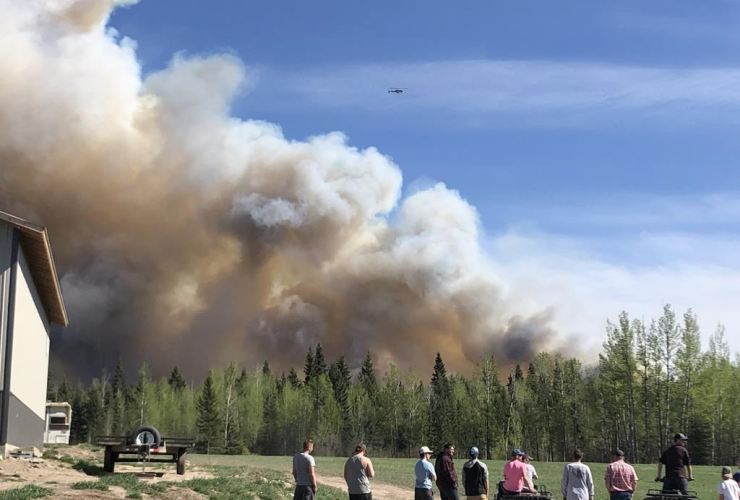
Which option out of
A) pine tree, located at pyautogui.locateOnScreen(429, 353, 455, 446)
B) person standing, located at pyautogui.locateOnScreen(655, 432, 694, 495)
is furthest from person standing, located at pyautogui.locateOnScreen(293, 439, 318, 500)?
pine tree, located at pyautogui.locateOnScreen(429, 353, 455, 446)

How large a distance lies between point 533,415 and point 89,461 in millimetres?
86720

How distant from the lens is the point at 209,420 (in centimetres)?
10750

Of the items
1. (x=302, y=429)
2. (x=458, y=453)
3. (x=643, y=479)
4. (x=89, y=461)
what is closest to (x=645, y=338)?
(x=458, y=453)

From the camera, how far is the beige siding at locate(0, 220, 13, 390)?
29188mm

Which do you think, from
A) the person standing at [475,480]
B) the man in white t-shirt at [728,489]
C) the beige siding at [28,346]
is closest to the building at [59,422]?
the beige siding at [28,346]

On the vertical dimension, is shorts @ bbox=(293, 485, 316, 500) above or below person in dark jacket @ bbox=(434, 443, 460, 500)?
below

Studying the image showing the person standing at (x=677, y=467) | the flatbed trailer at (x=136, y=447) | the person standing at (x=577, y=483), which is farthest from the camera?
the flatbed trailer at (x=136, y=447)

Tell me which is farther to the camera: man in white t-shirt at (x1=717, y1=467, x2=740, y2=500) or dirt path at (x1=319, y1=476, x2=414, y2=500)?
dirt path at (x1=319, y1=476, x2=414, y2=500)

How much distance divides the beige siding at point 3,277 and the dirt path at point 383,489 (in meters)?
13.8

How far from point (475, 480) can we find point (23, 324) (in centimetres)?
2017

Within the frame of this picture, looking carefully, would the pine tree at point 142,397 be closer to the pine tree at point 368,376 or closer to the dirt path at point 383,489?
the pine tree at point 368,376

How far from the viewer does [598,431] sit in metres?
105

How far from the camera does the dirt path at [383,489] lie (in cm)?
3388

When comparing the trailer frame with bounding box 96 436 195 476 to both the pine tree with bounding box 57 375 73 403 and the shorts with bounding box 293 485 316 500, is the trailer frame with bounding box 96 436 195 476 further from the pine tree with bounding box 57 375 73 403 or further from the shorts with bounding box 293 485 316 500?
the pine tree with bounding box 57 375 73 403
